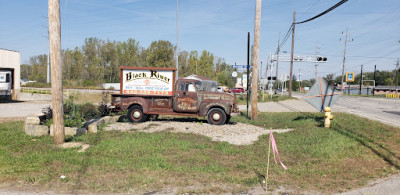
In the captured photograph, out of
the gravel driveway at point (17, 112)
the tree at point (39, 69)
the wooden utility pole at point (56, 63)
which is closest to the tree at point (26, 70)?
the tree at point (39, 69)

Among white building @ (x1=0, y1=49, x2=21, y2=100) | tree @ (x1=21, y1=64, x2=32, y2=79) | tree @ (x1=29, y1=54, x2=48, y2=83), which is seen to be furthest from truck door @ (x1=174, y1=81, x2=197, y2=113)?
tree @ (x1=21, y1=64, x2=32, y2=79)

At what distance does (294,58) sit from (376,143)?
1401 inches

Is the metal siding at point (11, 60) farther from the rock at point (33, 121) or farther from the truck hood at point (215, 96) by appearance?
the truck hood at point (215, 96)

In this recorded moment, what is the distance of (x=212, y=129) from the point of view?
11.7 metres

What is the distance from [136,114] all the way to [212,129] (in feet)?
12.0

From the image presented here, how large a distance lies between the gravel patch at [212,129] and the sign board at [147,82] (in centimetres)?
159

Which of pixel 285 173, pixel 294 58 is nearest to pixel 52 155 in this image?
→ pixel 285 173

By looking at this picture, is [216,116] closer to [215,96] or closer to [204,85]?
[215,96]

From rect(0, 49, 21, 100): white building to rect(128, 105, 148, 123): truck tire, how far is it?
20.7 m

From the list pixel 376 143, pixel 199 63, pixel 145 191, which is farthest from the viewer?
pixel 199 63

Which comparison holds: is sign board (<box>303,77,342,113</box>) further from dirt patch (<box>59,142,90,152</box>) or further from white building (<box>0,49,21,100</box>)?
white building (<box>0,49,21,100</box>)

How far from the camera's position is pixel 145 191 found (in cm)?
507

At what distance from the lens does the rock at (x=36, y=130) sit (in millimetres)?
9500

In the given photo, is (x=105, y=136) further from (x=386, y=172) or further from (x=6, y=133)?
(x=386, y=172)
